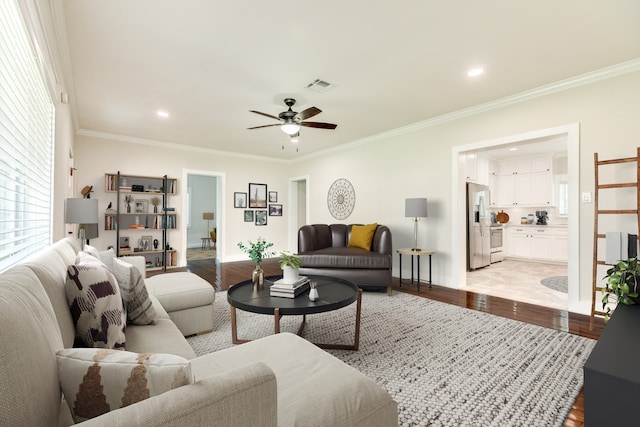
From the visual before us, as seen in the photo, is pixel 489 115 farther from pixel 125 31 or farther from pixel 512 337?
pixel 125 31

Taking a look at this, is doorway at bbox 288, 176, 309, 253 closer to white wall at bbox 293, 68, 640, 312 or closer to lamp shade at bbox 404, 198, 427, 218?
white wall at bbox 293, 68, 640, 312

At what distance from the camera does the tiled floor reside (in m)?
3.89

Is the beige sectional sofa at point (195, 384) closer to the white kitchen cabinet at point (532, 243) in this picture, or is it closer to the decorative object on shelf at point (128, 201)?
the decorative object on shelf at point (128, 201)

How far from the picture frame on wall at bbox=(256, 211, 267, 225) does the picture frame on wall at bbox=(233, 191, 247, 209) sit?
417 millimetres

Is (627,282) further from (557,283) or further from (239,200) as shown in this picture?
(239,200)

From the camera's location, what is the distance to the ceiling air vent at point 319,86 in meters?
3.41

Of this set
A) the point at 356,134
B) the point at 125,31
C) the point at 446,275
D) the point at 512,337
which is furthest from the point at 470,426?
the point at 356,134

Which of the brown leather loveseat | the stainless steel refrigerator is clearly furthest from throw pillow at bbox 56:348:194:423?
the stainless steel refrigerator

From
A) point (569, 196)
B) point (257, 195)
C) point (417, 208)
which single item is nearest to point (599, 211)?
point (569, 196)

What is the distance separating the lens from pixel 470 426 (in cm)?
157

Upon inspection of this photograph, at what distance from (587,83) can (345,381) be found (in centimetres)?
407

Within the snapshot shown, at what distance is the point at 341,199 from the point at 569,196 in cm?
384

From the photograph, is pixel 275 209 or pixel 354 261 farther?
pixel 275 209

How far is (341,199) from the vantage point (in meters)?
6.41
